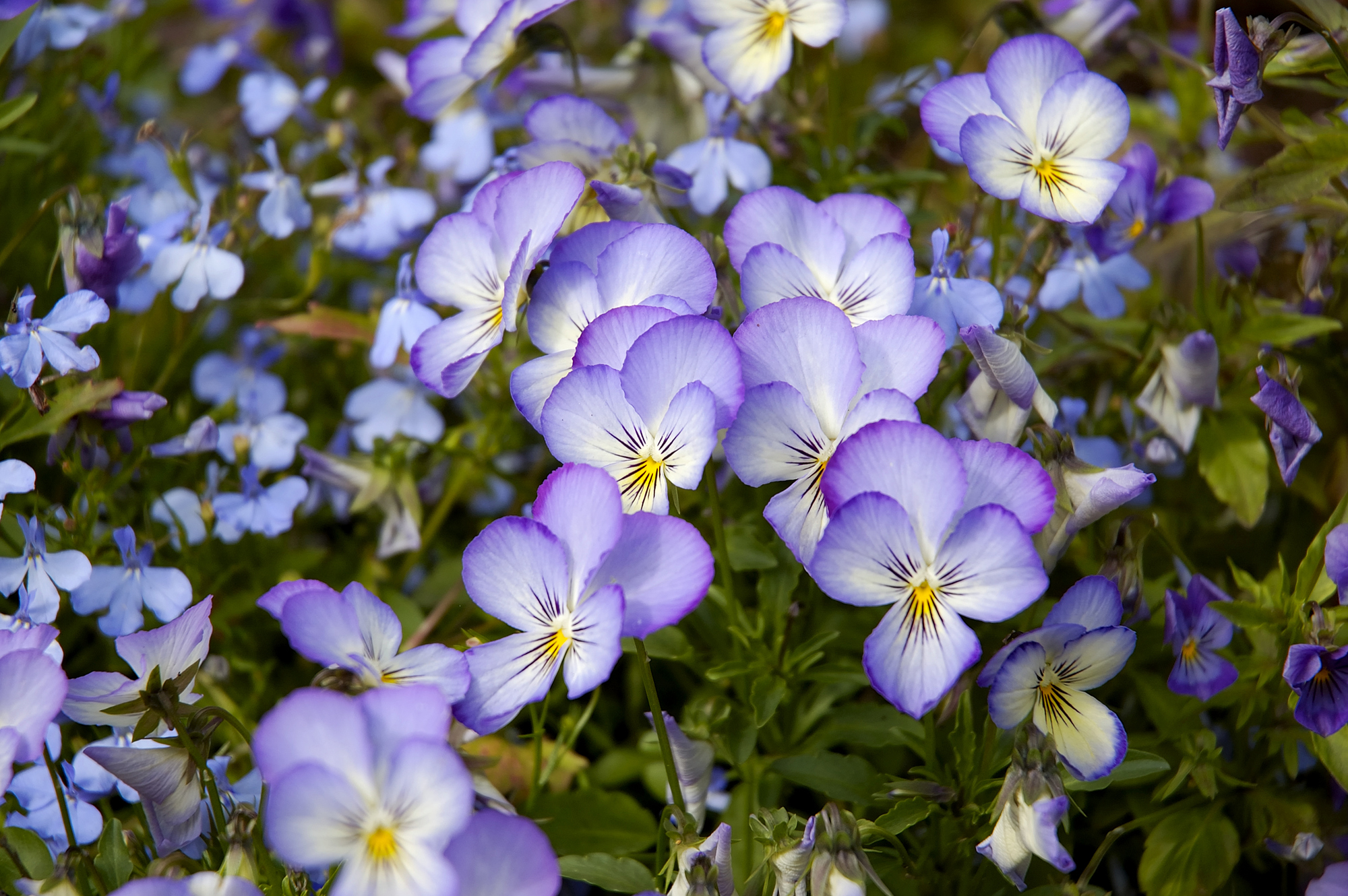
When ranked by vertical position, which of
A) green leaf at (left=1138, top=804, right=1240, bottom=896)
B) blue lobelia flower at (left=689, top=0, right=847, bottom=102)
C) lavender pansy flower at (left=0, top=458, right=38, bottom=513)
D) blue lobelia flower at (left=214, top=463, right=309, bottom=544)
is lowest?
green leaf at (left=1138, top=804, right=1240, bottom=896)

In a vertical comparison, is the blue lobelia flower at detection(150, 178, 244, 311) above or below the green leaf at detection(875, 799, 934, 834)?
above

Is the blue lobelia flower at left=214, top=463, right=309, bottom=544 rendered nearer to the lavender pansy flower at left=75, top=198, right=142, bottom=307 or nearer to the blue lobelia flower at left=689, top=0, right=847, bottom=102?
the lavender pansy flower at left=75, top=198, right=142, bottom=307

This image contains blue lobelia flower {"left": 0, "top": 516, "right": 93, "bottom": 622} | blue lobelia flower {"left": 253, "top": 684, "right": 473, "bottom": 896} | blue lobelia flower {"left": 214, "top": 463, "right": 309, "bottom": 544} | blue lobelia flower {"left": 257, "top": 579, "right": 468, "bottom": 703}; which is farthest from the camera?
blue lobelia flower {"left": 214, "top": 463, "right": 309, "bottom": 544}

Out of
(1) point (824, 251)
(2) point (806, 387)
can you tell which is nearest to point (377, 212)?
(1) point (824, 251)

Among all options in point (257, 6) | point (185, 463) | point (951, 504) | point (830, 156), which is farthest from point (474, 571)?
point (257, 6)

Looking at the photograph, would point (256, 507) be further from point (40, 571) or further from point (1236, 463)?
point (1236, 463)

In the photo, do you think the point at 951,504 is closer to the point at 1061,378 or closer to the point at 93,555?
the point at 1061,378

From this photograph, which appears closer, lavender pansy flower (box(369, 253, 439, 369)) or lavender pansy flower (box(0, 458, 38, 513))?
lavender pansy flower (box(0, 458, 38, 513))

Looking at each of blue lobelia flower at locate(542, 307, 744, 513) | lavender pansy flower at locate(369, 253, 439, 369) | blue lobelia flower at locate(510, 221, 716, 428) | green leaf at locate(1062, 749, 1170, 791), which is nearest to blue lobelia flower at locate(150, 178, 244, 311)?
lavender pansy flower at locate(369, 253, 439, 369)
